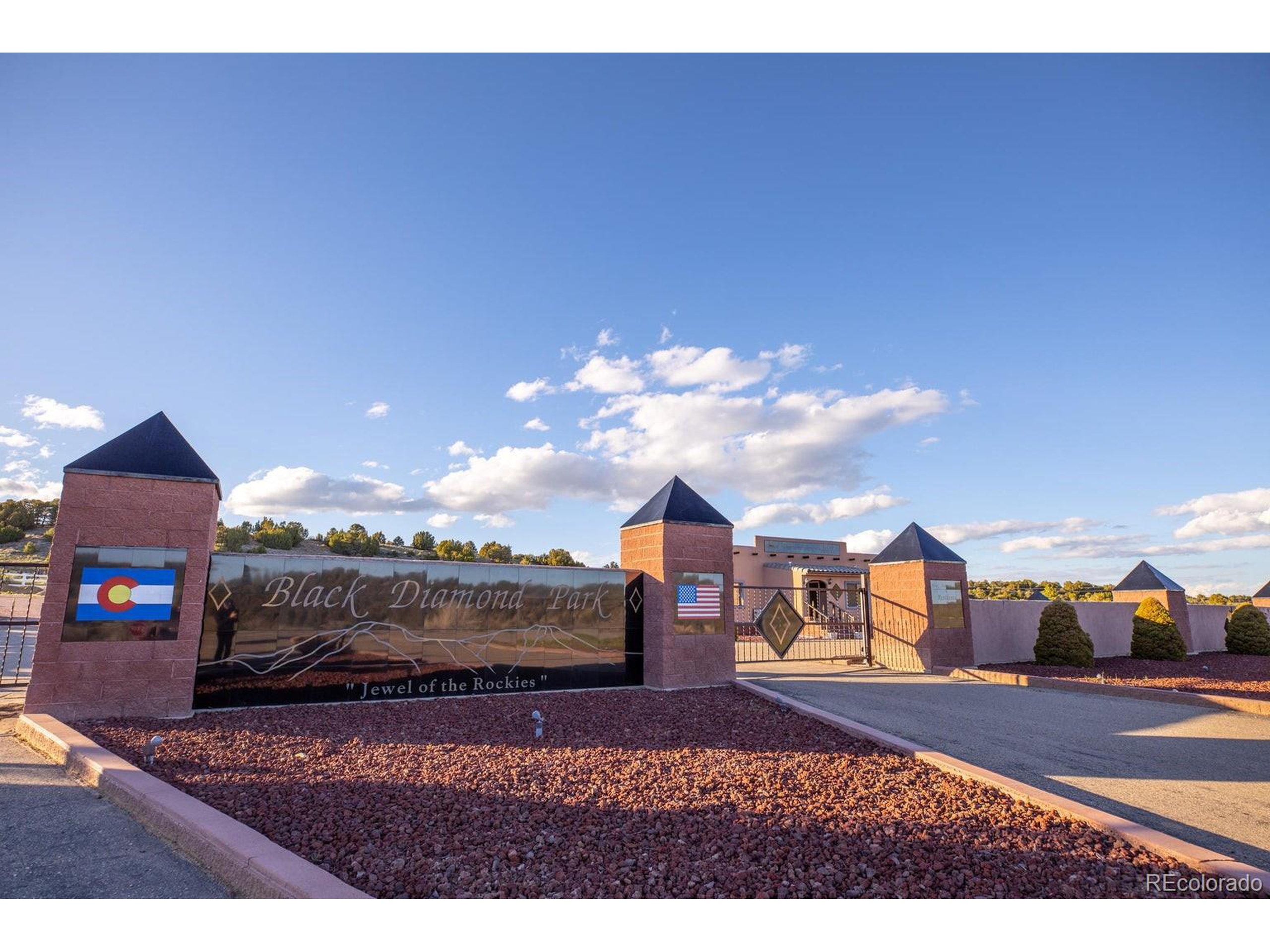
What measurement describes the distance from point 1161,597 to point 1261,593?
16.0 metres

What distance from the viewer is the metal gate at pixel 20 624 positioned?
959 cm

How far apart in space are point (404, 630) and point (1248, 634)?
27.9 metres

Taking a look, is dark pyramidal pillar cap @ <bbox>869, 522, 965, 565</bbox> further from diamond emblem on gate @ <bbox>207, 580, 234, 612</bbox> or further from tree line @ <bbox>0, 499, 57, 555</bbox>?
tree line @ <bbox>0, 499, 57, 555</bbox>

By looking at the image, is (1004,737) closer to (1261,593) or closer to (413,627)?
(413,627)

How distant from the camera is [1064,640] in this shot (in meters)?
16.1

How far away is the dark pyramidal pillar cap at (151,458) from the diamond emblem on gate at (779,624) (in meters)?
11.2

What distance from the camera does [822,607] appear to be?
3316cm

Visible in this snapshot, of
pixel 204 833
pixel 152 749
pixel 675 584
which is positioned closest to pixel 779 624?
pixel 675 584

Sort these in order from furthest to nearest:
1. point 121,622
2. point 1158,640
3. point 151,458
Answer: point 1158,640, point 151,458, point 121,622

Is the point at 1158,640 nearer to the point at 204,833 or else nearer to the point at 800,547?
the point at 204,833

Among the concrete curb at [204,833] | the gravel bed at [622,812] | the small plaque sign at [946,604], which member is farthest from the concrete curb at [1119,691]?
the concrete curb at [204,833]

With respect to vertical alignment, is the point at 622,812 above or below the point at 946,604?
below

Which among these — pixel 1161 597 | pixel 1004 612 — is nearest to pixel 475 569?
pixel 1004 612

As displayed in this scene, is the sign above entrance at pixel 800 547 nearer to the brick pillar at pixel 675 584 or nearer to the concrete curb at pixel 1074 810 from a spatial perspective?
the brick pillar at pixel 675 584
